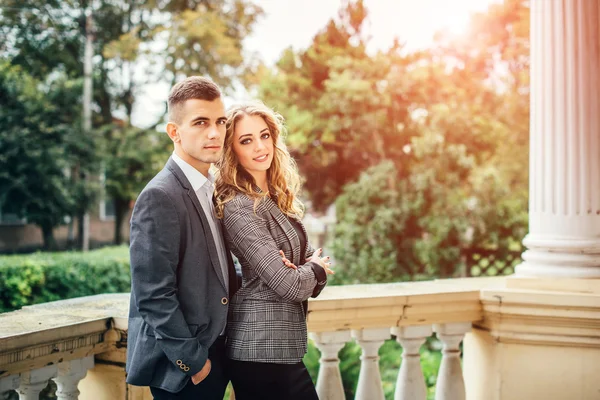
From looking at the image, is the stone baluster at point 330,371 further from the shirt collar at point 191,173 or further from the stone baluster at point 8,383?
the stone baluster at point 8,383

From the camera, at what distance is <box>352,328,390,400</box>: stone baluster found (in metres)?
2.52

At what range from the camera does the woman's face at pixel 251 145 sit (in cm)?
202

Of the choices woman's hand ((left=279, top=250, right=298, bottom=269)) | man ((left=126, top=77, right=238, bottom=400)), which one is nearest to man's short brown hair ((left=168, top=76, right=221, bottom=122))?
man ((left=126, top=77, right=238, bottom=400))

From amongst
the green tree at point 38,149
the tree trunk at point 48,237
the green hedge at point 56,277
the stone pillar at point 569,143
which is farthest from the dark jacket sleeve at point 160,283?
the tree trunk at point 48,237

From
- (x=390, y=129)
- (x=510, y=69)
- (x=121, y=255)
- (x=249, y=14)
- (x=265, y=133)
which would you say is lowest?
(x=121, y=255)

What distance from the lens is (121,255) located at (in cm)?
1085

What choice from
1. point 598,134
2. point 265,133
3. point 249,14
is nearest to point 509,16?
point 249,14

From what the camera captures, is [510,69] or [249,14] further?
[249,14]

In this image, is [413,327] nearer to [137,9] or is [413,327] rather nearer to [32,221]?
[32,221]

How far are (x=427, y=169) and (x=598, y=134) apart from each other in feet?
29.3

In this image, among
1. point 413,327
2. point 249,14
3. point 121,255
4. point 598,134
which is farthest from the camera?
point 249,14

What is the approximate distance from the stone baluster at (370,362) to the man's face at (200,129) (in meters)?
1.09

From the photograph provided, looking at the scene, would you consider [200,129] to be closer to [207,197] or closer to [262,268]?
[207,197]

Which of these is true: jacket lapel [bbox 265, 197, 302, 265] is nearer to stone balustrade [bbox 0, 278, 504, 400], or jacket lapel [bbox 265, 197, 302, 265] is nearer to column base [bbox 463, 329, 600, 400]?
stone balustrade [bbox 0, 278, 504, 400]
